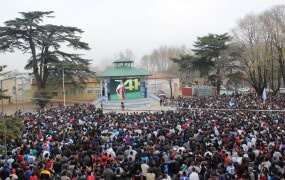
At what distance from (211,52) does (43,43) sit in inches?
857

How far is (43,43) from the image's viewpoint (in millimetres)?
52219

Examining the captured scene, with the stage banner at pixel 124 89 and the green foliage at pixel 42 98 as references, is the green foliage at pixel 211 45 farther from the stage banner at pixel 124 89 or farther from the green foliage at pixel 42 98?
the green foliage at pixel 42 98

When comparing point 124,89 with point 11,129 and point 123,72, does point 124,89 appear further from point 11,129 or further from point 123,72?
point 11,129

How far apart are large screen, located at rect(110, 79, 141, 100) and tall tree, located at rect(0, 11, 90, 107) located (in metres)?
4.36

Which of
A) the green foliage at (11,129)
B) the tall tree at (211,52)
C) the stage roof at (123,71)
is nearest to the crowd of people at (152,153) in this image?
the green foliage at (11,129)

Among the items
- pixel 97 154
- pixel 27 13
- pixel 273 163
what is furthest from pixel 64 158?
pixel 27 13

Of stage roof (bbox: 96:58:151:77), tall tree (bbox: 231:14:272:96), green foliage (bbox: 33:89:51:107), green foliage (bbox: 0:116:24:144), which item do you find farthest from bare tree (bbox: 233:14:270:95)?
green foliage (bbox: 0:116:24:144)

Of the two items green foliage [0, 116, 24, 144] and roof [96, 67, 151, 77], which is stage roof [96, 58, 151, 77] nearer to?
roof [96, 67, 151, 77]

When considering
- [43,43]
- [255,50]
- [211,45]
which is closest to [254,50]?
[255,50]

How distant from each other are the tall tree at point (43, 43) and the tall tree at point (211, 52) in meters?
15.6

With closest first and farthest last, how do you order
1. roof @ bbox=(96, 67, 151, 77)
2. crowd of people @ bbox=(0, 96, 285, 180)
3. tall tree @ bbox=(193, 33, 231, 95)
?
crowd of people @ bbox=(0, 96, 285, 180) < roof @ bbox=(96, 67, 151, 77) < tall tree @ bbox=(193, 33, 231, 95)

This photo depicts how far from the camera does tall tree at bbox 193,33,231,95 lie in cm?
5789

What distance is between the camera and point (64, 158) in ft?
48.4

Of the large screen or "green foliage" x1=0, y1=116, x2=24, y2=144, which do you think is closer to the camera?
"green foliage" x1=0, y1=116, x2=24, y2=144
